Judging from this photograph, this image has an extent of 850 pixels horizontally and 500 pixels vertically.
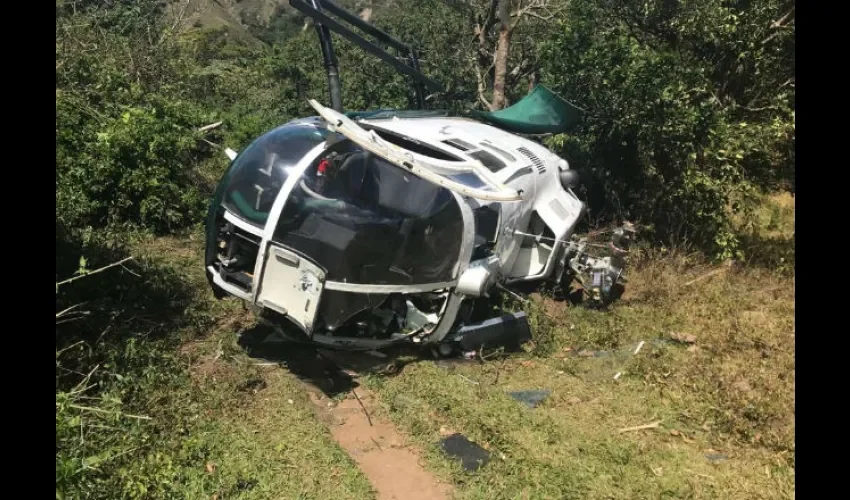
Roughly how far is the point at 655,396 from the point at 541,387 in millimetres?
1218

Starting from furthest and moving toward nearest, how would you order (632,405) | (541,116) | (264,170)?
(541,116), (632,405), (264,170)

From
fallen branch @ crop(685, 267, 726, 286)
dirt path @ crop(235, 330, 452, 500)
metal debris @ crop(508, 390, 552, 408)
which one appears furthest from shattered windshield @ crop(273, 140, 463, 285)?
fallen branch @ crop(685, 267, 726, 286)

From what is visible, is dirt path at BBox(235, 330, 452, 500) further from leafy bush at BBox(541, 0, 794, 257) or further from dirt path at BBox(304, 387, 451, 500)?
leafy bush at BBox(541, 0, 794, 257)

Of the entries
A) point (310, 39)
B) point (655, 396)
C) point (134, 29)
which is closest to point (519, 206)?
point (655, 396)

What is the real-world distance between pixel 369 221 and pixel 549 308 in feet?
13.3

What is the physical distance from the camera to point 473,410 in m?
5.70

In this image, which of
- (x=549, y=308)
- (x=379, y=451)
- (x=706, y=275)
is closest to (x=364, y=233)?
(x=379, y=451)

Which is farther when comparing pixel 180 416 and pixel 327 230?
pixel 327 230

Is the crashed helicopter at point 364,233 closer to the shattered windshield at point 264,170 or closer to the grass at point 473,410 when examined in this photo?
the shattered windshield at point 264,170

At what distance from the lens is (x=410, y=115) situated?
8.99 meters

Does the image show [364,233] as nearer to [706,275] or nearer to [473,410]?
[473,410]

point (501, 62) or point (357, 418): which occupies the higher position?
point (501, 62)

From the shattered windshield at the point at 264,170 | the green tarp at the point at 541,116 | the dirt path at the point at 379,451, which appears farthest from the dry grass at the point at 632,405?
the green tarp at the point at 541,116

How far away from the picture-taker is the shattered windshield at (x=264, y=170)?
5680mm
